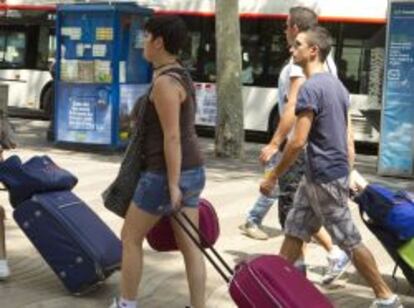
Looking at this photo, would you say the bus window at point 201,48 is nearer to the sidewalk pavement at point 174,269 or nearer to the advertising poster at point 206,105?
the advertising poster at point 206,105

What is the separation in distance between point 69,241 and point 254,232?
8.46ft

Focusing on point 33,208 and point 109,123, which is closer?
point 33,208

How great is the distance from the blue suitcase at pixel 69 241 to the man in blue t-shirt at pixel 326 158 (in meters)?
1.08

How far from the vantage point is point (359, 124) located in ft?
54.3

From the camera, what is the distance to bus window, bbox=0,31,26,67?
20500 millimetres

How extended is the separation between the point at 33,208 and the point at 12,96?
14.7 m

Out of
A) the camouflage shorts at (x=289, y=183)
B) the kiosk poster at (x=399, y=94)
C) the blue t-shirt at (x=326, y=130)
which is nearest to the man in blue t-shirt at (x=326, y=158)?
the blue t-shirt at (x=326, y=130)

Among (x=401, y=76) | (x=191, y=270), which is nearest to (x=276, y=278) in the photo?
(x=191, y=270)

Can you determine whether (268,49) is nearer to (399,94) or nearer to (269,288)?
(399,94)

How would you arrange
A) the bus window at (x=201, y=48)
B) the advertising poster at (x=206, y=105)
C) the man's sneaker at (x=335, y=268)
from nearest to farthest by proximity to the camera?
the man's sneaker at (x=335, y=268) < the advertising poster at (x=206, y=105) < the bus window at (x=201, y=48)

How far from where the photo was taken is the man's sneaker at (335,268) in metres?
6.39

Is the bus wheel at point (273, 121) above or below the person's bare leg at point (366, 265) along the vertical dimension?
below

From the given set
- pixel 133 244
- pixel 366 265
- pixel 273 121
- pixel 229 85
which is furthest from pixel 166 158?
pixel 273 121

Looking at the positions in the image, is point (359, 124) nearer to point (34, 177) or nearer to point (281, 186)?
point (281, 186)
